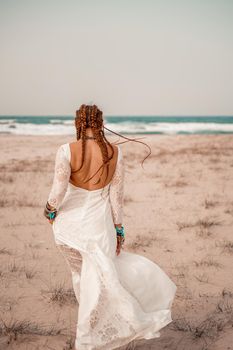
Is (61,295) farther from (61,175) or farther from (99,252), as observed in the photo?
(61,175)

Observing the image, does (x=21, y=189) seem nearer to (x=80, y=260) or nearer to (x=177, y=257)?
(x=177, y=257)

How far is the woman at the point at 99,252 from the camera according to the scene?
9.35 feet

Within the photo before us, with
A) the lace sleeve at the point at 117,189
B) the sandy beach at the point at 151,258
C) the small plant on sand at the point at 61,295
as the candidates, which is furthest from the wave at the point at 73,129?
the lace sleeve at the point at 117,189

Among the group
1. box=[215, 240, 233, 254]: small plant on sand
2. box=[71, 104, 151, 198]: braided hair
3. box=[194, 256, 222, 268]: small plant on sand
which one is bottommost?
box=[194, 256, 222, 268]: small plant on sand

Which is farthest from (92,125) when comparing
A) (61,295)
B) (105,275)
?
(61,295)

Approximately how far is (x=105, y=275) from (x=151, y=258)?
311cm

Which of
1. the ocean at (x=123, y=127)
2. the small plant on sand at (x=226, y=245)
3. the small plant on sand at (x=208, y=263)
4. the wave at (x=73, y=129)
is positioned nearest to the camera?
the small plant on sand at (x=208, y=263)

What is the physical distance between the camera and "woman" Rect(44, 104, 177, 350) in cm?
285

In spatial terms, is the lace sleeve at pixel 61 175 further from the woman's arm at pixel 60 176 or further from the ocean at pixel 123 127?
the ocean at pixel 123 127

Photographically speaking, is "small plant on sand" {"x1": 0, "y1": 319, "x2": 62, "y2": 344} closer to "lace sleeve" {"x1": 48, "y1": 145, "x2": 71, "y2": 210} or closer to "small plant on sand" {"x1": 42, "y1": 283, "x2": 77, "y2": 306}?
"small plant on sand" {"x1": 42, "y1": 283, "x2": 77, "y2": 306}

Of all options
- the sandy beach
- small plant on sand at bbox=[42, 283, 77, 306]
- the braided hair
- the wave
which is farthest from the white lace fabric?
the wave

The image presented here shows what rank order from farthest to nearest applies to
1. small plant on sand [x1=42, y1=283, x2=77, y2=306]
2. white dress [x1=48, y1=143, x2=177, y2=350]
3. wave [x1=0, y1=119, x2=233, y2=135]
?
1. wave [x1=0, y1=119, x2=233, y2=135]
2. small plant on sand [x1=42, y1=283, x2=77, y2=306]
3. white dress [x1=48, y1=143, x2=177, y2=350]

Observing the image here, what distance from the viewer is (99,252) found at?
2.94m

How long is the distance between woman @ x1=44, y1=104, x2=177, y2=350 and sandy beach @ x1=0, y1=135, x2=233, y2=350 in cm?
82
